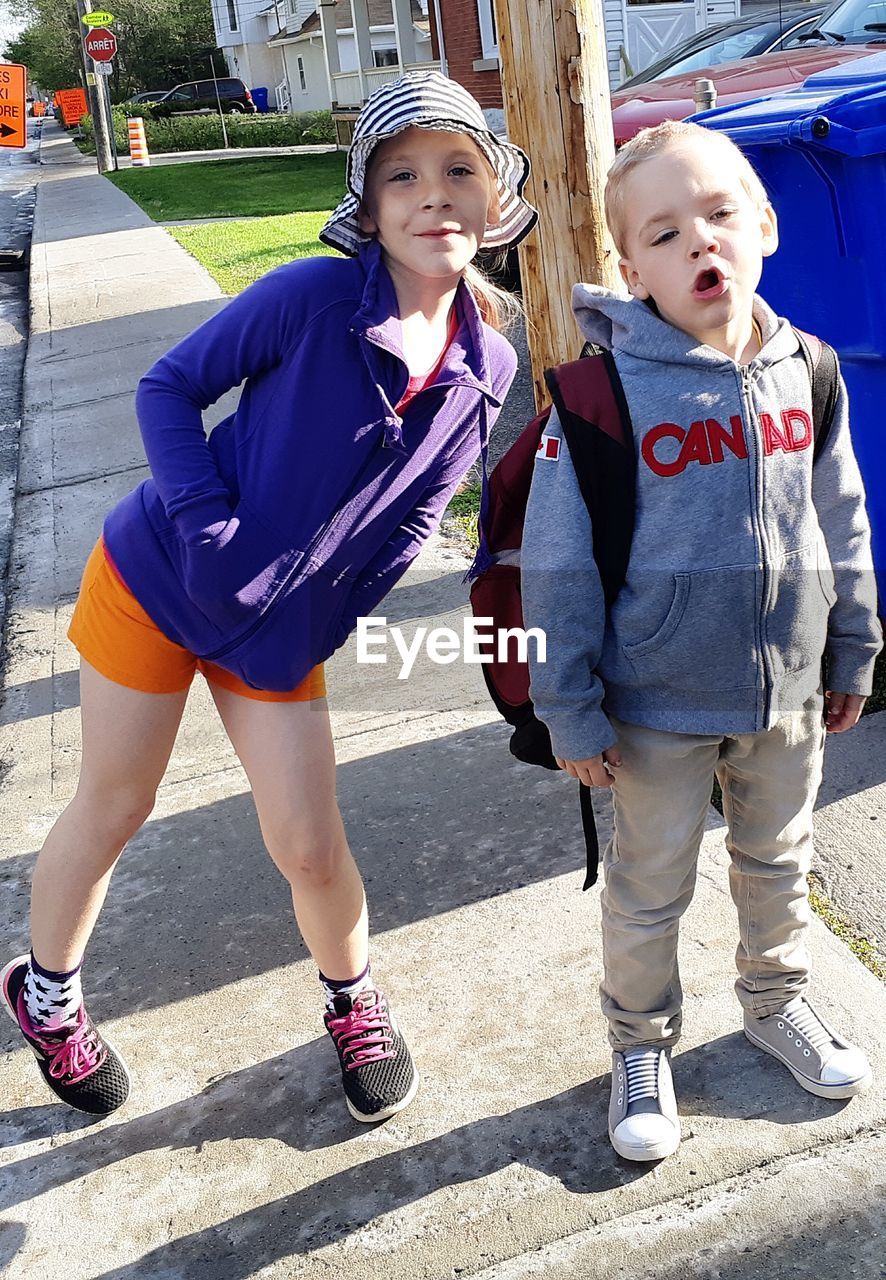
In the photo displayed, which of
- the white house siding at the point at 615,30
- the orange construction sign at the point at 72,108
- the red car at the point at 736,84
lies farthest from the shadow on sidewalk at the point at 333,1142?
the orange construction sign at the point at 72,108

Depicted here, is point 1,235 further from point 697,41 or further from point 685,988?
point 685,988

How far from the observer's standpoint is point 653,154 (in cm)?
194

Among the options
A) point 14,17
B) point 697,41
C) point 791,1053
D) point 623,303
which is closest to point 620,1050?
point 791,1053

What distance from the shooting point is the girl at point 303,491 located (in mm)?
1990

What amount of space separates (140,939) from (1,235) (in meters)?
17.7

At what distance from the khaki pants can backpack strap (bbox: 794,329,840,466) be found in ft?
1.41

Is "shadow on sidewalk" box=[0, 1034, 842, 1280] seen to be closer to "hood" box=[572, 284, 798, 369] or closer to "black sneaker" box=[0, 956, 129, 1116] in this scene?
"black sneaker" box=[0, 956, 129, 1116]

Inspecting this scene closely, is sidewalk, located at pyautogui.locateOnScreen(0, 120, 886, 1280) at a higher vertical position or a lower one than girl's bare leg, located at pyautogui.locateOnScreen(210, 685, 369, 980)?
lower

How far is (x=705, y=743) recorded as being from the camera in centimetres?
209

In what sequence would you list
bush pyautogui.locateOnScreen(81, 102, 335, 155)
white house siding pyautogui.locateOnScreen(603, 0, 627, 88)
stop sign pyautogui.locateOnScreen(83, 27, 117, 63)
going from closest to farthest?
1. white house siding pyautogui.locateOnScreen(603, 0, 627, 88)
2. stop sign pyautogui.locateOnScreen(83, 27, 117, 63)
3. bush pyautogui.locateOnScreen(81, 102, 335, 155)

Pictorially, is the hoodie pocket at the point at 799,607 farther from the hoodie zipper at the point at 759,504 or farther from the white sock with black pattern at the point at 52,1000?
the white sock with black pattern at the point at 52,1000

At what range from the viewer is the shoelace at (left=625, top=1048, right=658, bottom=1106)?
2209 mm

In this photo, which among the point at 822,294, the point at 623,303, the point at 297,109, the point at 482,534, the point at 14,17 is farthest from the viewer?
the point at 14,17

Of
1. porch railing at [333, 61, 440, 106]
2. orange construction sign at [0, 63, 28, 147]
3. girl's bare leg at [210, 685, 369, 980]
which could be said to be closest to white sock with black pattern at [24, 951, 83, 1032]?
girl's bare leg at [210, 685, 369, 980]
